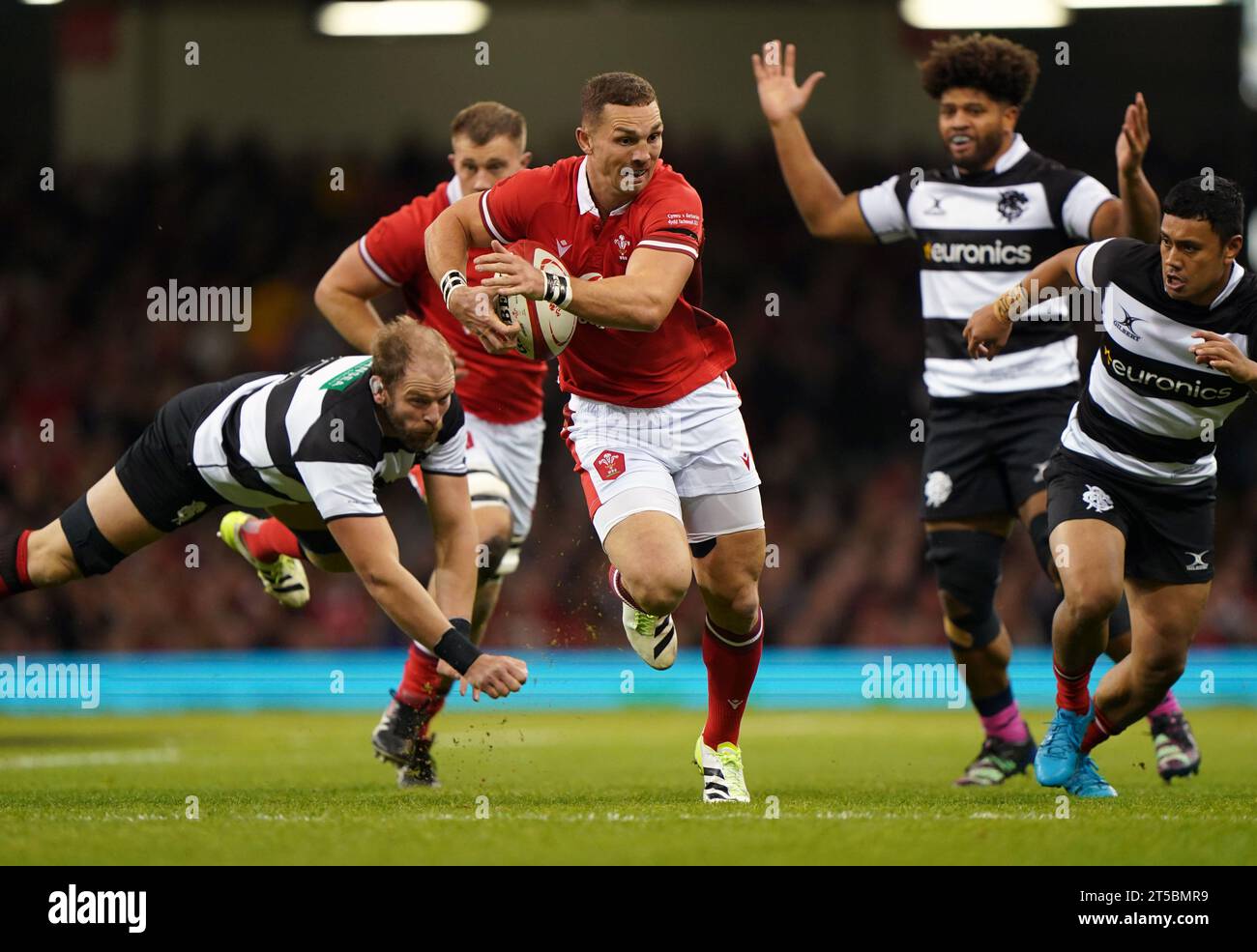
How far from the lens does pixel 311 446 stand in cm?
605

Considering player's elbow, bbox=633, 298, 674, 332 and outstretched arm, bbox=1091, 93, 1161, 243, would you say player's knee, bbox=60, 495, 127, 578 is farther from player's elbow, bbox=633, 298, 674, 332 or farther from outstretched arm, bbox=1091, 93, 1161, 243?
outstretched arm, bbox=1091, 93, 1161, 243

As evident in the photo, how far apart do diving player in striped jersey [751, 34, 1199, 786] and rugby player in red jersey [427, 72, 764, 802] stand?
1413 mm

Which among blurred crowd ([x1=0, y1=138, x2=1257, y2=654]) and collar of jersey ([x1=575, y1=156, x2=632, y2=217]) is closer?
collar of jersey ([x1=575, y1=156, x2=632, y2=217])

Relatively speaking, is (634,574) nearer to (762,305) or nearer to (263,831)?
(263,831)

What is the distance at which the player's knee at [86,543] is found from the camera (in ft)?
22.0

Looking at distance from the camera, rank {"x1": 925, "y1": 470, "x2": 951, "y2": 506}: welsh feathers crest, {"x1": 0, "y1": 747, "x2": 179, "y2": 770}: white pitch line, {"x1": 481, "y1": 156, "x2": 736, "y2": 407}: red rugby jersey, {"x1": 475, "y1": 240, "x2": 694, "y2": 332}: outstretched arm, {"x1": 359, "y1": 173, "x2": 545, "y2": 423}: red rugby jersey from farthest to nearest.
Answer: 1. {"x1": 0, "y1": 747, "x2": 179, "y2": 770}: white pitch line
2. {"x1": 359, "y1": 173, "x2": 545, "y2": 423}: red rugby jersey
3. {"x1": 925, "y1": 470, "x2": 951, "y2": 506}: welsh feathers crest
4. {"x1": 481, "y1": 156, "x2": 736, "y2": 407}: red rugby jersey
5. {"x1": 475, "y1": 240, "x2": 694, "y2": 332}: outstretched arm

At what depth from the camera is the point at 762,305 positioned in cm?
1828

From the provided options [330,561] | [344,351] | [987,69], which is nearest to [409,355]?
[330,561]

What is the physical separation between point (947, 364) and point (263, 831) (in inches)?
154

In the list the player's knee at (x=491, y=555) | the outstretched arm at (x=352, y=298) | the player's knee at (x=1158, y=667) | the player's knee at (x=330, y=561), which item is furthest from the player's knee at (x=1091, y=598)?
the outstretched arm at (x=352, y=298)

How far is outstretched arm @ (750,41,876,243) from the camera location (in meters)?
7.72

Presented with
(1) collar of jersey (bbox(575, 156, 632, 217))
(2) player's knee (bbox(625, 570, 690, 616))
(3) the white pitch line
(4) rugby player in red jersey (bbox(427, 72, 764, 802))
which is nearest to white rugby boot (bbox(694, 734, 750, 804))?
(4) rugby player in red jersey (bbox(427, 72, 764, 802))

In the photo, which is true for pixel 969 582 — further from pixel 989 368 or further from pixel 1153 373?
pixel 1153 373

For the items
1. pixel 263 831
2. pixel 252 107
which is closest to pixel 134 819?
pixel 263 831
